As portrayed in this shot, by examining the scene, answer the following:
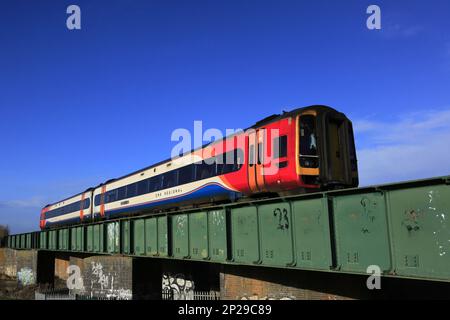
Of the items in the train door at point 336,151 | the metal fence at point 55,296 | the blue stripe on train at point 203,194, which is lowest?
the metal fence at point 55,296

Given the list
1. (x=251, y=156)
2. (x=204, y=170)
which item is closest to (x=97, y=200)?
(x=204, y=170)

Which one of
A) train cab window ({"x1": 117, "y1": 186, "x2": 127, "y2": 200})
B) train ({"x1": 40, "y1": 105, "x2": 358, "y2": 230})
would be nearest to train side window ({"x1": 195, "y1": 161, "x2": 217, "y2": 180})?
train ({"x1": 40, "y1": 105, "x2": 358, "y2": 230})

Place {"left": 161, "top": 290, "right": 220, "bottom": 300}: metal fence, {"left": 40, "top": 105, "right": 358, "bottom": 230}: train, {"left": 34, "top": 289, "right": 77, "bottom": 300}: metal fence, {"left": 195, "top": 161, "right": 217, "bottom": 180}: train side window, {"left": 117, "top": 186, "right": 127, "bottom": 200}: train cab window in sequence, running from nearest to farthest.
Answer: {"left": 40, "top": 105, "right": 358, "bottom": 230}: train
{"left": 195, "top": 161, "right": 217, "bottom": 180}: train side window
{"left": 161, "top": 290, "right": 220, "bottom": 300}: metal fence
{"left": 34, "top": 289, "right": 77, "bottom": 300}: metal fence
{"left": 117, "top": 186, "right": 127, "bottom": 200}: train cab window

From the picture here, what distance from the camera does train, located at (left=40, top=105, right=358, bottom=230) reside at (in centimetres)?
1330

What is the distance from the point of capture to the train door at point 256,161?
46.7 feet

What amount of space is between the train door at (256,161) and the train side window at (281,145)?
1.73 feet

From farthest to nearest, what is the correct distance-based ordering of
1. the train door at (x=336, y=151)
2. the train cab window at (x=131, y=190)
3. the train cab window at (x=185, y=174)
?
1. the train cab window at (x=131, y=190)
2. the train cab window at (x=185, y=174)
3. the train door at (x=336, y=151)

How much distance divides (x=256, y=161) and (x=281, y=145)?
1.17m

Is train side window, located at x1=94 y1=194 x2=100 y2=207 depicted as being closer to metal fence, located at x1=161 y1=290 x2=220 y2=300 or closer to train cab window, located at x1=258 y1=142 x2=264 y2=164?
metal fence, located at x1=161 y1=290 x2=220 y2=300

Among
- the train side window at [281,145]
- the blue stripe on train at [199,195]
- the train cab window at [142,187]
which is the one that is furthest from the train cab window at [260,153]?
the train cab window at [142,187]

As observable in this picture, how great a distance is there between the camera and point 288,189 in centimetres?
1321

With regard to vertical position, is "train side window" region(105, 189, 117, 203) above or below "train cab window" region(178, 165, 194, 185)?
above

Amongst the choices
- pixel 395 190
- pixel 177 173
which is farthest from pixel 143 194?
pixel 395 190

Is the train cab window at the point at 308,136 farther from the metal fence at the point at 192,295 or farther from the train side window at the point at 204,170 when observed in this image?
the metal fence at the point at 192,295
